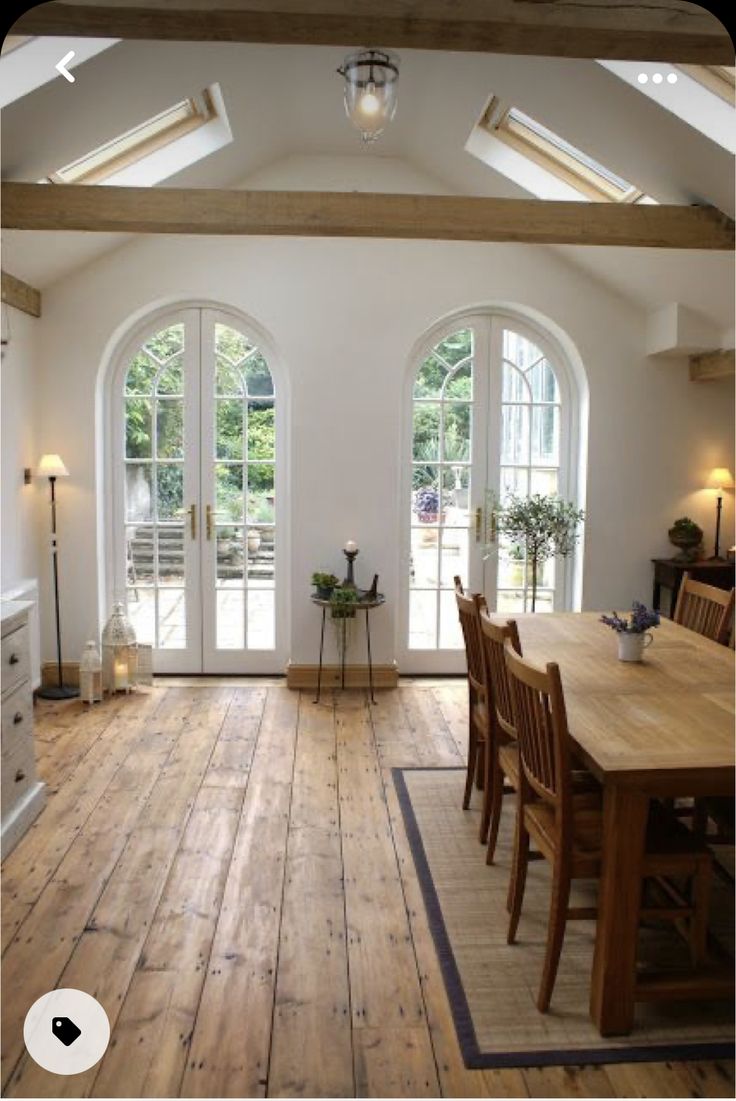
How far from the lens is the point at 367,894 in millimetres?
2912

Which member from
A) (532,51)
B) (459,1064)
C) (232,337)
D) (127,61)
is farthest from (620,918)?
(232,337)

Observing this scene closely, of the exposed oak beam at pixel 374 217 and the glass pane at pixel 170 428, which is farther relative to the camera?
the glass pane at pixel 170 428

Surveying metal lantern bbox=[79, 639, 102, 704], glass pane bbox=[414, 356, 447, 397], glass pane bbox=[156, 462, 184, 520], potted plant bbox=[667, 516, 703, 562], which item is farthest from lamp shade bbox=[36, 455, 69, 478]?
potted plant bbox=[667, 516, 703, 562]

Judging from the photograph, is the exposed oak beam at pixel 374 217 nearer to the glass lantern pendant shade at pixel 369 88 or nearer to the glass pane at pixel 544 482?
the glass lantern pendant shade at pixel 369 88

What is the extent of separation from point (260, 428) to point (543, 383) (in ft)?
6.10

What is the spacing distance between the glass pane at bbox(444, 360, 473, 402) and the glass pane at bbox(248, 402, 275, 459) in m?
1.14

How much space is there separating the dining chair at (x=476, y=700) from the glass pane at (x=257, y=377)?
236 centimetres

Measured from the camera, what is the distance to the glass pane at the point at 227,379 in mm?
5449

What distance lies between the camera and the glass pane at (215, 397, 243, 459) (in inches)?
215

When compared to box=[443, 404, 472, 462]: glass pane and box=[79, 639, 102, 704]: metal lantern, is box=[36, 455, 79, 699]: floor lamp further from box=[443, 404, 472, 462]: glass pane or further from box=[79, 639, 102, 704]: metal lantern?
box=[443, 404, 472, 462]: glass pane

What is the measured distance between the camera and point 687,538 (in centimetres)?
538

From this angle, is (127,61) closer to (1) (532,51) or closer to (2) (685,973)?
(1) (532,51)

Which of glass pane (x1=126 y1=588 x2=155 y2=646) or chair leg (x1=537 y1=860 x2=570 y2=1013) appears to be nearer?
chair leg (x1=537 y1=860 x2=570 y2=1013)

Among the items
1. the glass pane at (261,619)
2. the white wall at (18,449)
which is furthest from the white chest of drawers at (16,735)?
the glass pane at (261,619)
